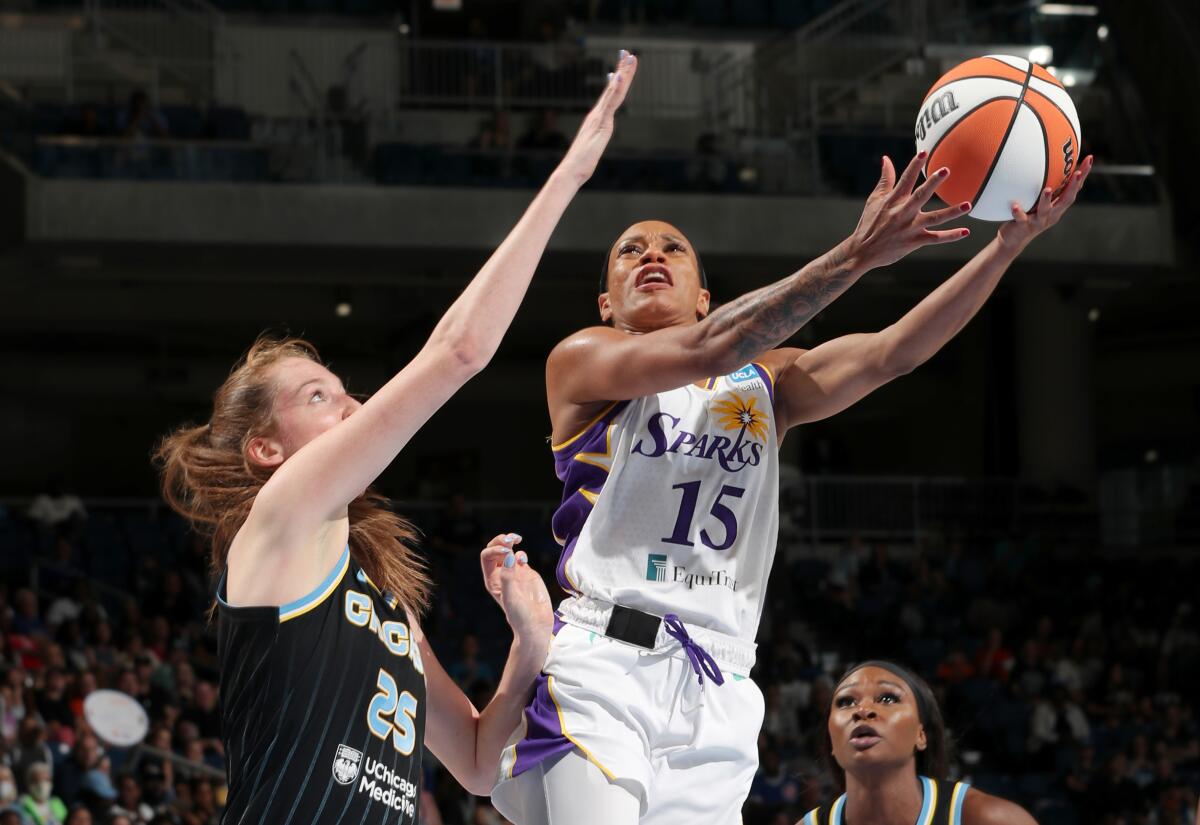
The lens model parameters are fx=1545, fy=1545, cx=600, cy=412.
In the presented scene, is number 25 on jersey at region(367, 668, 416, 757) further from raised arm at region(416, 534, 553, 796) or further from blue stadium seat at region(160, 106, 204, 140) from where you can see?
blue stadium seat at region(160, 106, 204, 140)

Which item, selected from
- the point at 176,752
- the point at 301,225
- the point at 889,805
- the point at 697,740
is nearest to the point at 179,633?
the point at 176,752

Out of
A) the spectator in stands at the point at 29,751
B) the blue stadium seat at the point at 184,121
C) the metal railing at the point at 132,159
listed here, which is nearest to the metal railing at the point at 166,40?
the blue stadium seat at the point at 184,121

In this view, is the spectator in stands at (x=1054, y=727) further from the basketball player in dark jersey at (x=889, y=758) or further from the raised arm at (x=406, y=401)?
the raised arm at (x=406, y=401)

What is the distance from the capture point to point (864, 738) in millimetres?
5426

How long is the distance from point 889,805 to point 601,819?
6.09ft

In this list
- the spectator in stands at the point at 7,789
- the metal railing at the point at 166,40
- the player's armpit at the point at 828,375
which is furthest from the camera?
the metal railing at the point at 166,40

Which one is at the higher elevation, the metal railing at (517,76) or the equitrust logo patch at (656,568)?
the metal railing at (517,76)

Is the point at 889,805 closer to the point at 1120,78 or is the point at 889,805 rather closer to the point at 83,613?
the point at 83,613

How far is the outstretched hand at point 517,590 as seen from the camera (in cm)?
380

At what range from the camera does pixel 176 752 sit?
44.3 ft

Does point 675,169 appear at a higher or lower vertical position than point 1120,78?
lower

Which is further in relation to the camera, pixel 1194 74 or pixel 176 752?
pixel 1194 74

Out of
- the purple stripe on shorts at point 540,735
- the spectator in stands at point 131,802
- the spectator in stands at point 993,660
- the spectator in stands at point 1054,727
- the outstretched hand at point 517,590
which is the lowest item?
the spectator in stands at point 1054,727

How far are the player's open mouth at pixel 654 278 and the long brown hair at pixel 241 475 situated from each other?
47.4 inches
